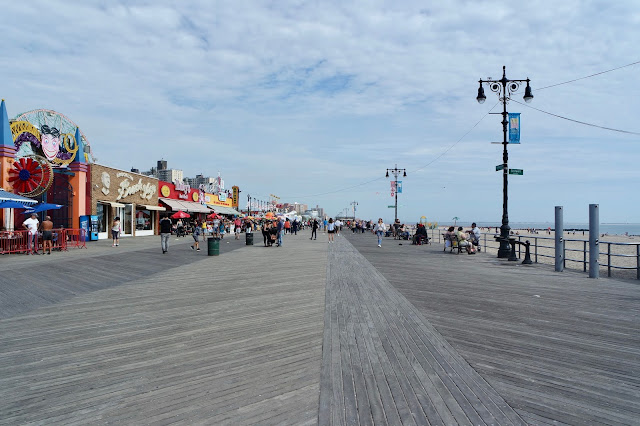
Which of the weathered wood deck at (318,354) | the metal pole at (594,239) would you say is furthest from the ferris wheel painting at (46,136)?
the metal pole at (594,239)

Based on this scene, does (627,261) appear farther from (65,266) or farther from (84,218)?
(84,218)

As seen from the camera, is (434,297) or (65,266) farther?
(65,266)

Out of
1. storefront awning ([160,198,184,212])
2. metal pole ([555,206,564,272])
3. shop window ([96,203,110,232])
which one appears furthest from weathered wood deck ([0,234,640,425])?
storefront awning ([160,198,184,212])

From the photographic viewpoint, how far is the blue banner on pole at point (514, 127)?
16.5m

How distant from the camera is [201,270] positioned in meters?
12.5

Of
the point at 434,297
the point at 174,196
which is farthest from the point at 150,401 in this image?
the point at 174,196

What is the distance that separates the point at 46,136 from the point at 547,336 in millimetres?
26034

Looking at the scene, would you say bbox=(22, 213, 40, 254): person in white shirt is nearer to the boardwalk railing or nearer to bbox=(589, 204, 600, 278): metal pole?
the boardwalk railing

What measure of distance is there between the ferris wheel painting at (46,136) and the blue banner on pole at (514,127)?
23.3 m

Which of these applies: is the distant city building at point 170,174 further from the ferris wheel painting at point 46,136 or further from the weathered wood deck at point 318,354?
the weathered wood deck at point 318,354

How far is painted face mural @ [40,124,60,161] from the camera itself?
75.4 feet

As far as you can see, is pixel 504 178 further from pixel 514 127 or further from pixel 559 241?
pixel 559 241

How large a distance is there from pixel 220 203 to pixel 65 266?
4639 centimetres

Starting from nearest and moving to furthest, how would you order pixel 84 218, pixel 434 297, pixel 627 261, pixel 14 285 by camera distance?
pixel 434 297 < pixel 14 285 < pixel 627 261 < pixel 84 218
